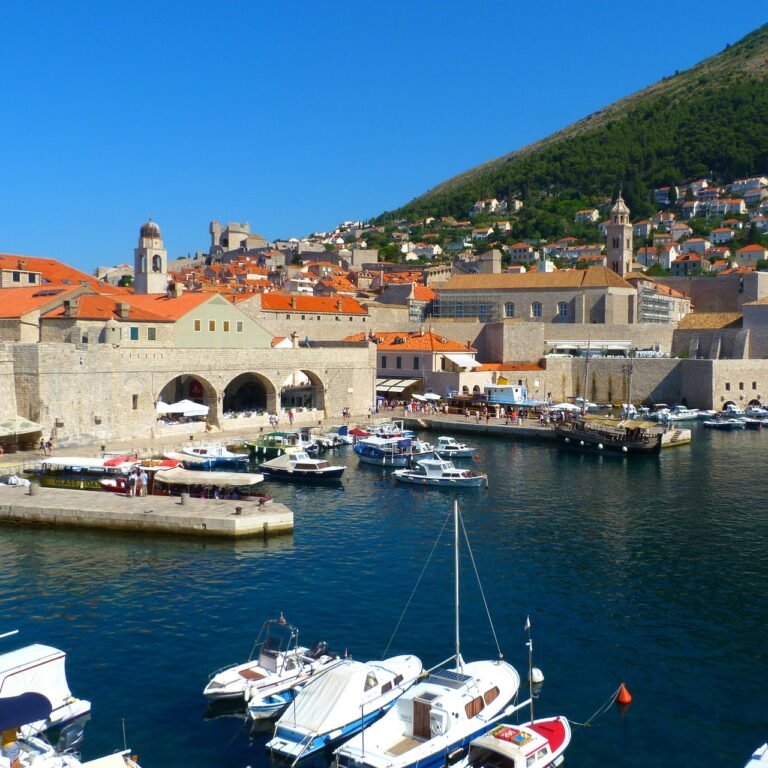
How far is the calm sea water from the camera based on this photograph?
11.9m

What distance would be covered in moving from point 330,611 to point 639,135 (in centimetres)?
15100

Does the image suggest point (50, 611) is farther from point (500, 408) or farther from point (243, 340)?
point (500, 408)

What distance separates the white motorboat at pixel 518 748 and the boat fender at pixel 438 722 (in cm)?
49

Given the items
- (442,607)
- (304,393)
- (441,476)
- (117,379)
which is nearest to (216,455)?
(117,379)

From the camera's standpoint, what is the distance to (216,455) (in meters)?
30.2

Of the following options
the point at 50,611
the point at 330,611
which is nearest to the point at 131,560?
the point at 50,611

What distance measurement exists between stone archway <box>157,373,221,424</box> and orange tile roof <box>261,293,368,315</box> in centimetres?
1267

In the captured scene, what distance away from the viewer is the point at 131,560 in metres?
19.2

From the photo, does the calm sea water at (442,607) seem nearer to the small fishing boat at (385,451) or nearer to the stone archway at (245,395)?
the small fishing boat at (385,451)

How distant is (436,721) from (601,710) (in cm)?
288

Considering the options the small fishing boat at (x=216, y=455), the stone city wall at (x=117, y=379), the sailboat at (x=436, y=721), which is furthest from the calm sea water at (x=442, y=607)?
the stone city wall at (x=117, y=379)

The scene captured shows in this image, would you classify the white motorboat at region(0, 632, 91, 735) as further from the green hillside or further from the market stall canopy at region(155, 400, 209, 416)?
the green hillside

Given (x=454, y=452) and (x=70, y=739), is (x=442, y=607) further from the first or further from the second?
(x=454, y=452)

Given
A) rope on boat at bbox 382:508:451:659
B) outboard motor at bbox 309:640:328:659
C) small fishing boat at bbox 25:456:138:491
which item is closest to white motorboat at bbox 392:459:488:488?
rope on boat at bbox 382:508:451:659
